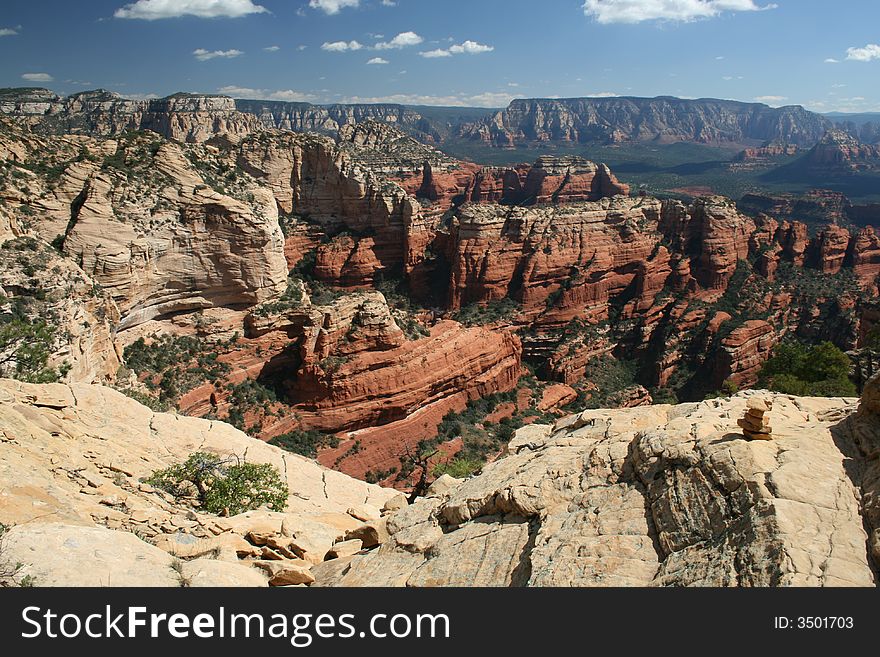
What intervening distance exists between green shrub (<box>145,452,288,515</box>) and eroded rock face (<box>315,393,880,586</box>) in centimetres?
476

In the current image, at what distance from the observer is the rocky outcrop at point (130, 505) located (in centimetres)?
960

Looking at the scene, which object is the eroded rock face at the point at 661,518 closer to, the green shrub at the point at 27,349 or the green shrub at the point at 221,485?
the green shrub at the point at 221,485

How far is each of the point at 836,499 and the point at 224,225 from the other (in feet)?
122

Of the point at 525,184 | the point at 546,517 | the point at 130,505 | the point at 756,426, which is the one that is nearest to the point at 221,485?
the point at 130,505

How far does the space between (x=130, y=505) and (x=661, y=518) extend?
38.7ft

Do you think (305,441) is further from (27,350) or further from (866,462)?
(866,462)

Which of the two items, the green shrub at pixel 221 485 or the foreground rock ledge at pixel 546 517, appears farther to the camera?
the green shrub at pixel 221 485

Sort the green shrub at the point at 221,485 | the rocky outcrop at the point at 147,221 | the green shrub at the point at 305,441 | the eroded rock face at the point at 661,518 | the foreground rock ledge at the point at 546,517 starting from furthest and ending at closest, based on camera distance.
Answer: the green shrub at the point at 305,441, the rocky outcrop at the point at 147,221, the green shrub at the point at 221,485, the foreground rock ledge at the point at 546,517, the eroded rock face at the point at 661,518

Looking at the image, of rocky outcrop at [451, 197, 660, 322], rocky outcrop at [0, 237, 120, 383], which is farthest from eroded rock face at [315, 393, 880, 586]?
rocky outcrop at [451, 197, 660, 322]

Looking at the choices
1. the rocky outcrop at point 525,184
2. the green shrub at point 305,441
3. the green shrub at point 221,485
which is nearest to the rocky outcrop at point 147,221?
the green shrub at point 305,441

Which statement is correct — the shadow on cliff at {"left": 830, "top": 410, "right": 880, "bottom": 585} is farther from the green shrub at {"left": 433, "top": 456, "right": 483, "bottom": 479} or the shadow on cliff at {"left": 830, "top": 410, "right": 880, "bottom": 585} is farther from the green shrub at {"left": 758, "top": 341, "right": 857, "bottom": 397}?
the green shrub at {"left": 758, "top": 341, "right": 857, "bottom": 397}

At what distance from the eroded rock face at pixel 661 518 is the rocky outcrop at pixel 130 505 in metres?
2.14
